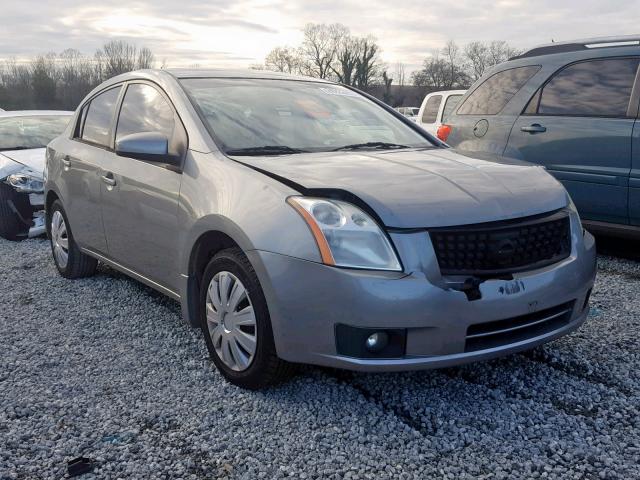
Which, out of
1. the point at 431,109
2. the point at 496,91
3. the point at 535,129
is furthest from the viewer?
the point at 431,109

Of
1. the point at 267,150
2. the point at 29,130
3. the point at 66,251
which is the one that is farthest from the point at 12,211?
the point at 267,150

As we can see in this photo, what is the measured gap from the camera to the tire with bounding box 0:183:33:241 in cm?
709

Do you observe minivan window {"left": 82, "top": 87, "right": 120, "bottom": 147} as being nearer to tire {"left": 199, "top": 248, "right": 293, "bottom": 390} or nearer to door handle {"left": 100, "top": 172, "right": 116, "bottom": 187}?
door handle {"left": 100, "top": 172, "right": 116, "bottom": 187}

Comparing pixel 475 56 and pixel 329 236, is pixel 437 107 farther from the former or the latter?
pixel 475 56

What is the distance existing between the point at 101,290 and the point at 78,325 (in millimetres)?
792

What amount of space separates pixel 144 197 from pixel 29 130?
5.54 metres

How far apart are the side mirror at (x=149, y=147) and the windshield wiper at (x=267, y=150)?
1.15 ft

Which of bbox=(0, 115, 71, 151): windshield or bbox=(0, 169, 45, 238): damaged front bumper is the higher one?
bbox=(0, 115, 71, 151): windshield

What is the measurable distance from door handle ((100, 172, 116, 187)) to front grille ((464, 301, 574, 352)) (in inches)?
98.2

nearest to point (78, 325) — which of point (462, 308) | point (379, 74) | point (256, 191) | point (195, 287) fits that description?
point (195, 287)

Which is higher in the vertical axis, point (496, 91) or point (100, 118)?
point (496, 91)

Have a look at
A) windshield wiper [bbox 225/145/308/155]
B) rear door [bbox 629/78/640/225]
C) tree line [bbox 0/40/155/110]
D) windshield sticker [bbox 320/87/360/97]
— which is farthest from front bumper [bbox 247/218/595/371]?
tree line [bbox 0/40/155/110]

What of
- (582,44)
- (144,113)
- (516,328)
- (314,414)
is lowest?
(314,414)

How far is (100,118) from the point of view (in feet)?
15.1
